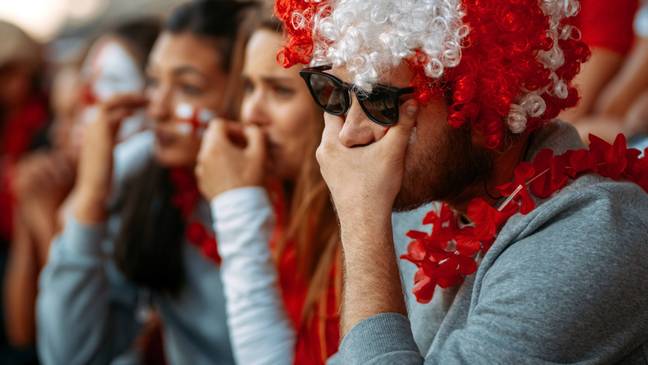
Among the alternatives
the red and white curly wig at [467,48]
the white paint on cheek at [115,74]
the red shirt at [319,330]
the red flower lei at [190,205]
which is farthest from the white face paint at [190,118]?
the red and white curly wig at [467,48]

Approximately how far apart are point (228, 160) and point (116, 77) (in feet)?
5.46

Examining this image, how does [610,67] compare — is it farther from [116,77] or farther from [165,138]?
[116,77]

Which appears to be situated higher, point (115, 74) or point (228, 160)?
point (228, 160)

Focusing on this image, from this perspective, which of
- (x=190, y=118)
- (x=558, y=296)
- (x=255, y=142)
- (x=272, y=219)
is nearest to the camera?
(x=558, y=296)

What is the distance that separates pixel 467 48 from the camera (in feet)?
5.32

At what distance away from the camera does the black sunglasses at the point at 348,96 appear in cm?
162

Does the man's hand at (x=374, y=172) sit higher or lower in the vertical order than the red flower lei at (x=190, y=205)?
higher

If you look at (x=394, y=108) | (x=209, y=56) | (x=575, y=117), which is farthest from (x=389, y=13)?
(x=209, y=56)

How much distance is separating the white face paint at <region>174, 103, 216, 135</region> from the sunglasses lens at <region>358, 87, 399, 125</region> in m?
1.48

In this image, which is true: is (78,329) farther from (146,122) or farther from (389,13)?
(389,13)

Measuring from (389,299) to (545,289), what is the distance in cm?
31

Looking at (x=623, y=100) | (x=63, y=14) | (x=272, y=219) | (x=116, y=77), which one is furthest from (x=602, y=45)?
(x=63, y=14)

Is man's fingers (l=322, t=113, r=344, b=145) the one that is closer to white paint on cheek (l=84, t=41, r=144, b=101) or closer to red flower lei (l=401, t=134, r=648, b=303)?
red flower lei (l=401, t=134, r=648, b=303)

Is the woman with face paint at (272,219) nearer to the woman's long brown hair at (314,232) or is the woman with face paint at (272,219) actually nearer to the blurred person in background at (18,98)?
the woman's long brown hair at (314,232)
